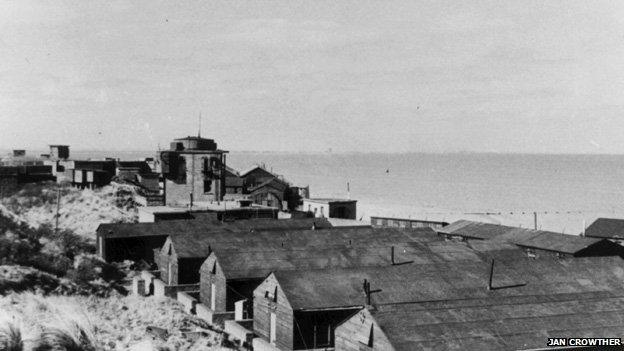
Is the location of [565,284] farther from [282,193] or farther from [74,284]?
[282,193]

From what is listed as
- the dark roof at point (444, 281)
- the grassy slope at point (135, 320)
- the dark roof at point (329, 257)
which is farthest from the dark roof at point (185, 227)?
the dark roof at point (444, 281)

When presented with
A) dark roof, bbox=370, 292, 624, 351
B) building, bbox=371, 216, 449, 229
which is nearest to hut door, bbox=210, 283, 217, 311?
dark roof, bbox=370, 292, 624, 351

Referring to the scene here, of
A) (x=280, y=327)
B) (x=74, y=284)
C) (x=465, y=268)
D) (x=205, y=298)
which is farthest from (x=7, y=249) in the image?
(x=465, y=268)

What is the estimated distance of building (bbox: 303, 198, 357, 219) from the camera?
235 feet

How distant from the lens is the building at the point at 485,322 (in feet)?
64.8

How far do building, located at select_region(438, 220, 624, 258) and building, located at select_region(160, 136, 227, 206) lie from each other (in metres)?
26.9

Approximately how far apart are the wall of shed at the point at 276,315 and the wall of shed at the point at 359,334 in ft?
13.6

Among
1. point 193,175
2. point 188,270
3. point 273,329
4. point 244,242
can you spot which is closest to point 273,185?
point 193,175

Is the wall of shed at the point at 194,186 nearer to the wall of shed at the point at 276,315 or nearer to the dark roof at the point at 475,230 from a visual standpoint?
the dark roof at the point at 475,230

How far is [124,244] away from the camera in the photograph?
45.1 m

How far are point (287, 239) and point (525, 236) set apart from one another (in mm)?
20635

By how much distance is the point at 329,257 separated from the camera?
114ft

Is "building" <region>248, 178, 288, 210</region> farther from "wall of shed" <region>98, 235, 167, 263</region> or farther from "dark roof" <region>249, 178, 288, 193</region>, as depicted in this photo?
"wall of shed" <region>98, 235, 167, 263</region>

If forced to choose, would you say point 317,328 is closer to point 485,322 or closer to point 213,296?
point 485,322
